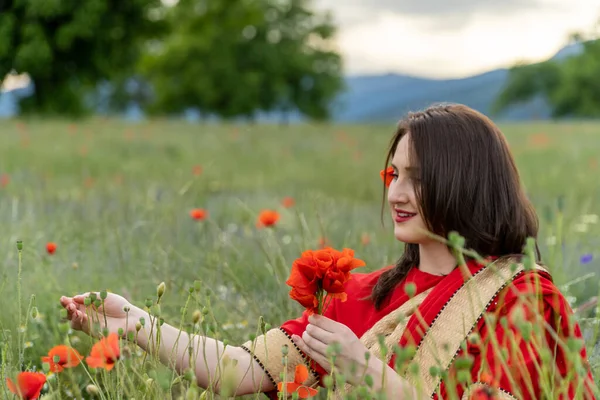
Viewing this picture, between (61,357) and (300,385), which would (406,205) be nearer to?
(300,385)

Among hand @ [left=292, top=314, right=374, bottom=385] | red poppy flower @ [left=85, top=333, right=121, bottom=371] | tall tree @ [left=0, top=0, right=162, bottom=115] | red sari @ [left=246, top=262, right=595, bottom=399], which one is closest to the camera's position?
red poppy flower @ [left=85, top=333, right=121, bottom=371]

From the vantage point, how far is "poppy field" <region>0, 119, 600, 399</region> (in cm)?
201

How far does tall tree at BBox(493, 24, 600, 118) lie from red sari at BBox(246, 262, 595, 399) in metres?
40.2

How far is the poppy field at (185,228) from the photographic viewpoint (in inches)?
79.3

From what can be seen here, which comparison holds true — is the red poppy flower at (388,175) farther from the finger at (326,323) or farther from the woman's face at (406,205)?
the finger at (326,323)

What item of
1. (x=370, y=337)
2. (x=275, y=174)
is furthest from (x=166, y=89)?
(x=370, y=337)

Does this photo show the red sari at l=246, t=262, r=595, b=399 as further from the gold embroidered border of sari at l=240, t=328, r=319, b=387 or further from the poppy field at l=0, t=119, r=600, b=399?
the poppy field at l=0, t=119, r=600, b=399

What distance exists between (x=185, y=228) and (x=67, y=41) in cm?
1971

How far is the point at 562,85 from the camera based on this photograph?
49094 millimetres

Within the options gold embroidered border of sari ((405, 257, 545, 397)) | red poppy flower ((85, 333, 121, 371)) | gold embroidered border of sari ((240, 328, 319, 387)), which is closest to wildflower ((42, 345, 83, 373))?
red poppy flower ((85, 333, 121, 371))

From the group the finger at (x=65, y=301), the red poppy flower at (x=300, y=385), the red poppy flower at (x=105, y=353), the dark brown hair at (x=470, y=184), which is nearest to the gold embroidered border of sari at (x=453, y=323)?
the dark brown hair at (x=470, y=184)

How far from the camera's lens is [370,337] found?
1.93 m

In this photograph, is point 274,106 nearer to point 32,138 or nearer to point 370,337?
point 32,138

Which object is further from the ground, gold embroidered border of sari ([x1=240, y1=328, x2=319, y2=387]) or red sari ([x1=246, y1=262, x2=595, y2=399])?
red sari ([x1=246, y1=262, x2=595, y2=399])
